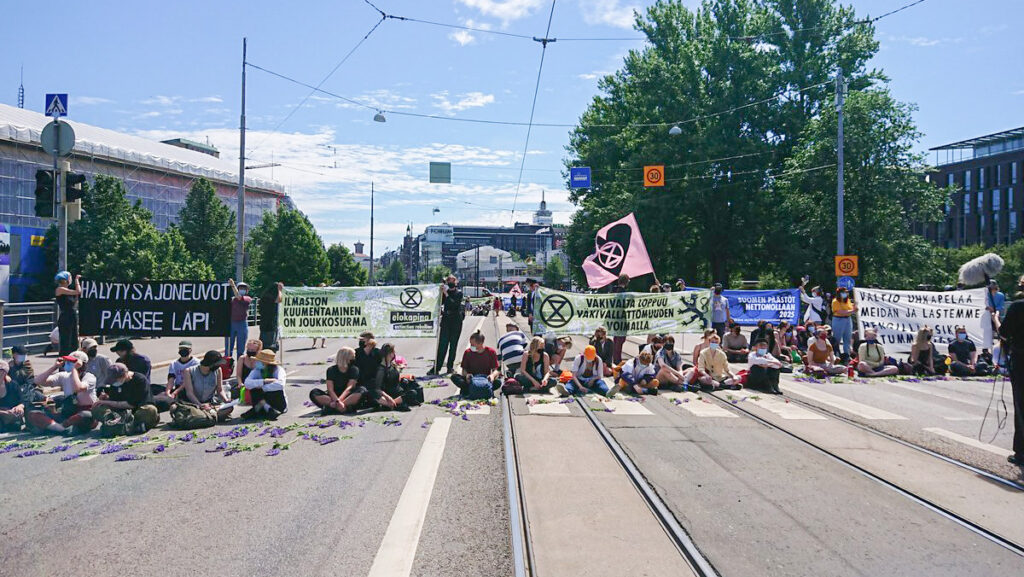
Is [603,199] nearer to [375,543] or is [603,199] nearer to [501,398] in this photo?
[501,398]

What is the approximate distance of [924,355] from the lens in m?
15.2

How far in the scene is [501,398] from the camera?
12.1m

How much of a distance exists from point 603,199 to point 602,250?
1052 inches

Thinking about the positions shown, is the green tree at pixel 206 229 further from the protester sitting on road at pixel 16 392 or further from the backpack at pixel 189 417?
the backpack at pixel 189 417

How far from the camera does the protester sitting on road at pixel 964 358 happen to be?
15.1 m

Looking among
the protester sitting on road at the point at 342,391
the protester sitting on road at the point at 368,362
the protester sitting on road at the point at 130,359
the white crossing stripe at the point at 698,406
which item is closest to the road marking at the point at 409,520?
the protester sitting on road at the point at 342,391

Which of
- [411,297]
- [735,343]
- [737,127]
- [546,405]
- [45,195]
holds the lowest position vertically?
[546,405]

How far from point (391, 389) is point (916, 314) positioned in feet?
42.0

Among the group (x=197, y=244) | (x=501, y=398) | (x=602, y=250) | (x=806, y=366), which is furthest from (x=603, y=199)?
(x=197, y=244)

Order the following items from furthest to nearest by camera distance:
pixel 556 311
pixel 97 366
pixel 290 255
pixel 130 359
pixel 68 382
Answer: pixel 290 255
pixel 556 311
pixel 97 366
pixel 130 359
pixel 68 382

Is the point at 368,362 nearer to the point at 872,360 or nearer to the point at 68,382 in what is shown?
the point at 68,382

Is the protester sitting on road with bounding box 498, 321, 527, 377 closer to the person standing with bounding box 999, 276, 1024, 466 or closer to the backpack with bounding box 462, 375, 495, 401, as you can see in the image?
the backpack with bounding box 462, 375, 495, 401

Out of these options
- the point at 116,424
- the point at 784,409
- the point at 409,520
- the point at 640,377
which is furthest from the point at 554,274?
the point at 409,520

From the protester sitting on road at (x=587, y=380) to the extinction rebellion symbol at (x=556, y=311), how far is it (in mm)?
3058
